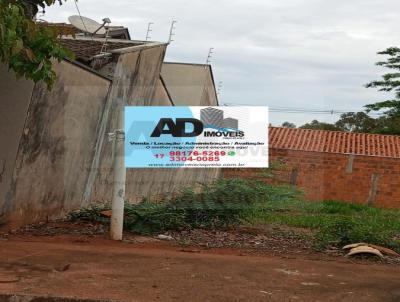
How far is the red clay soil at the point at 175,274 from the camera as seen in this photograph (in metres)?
4.62

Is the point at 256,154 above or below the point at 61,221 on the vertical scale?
above

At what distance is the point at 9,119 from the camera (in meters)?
6.79

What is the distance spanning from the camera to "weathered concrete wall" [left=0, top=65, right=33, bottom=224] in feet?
22.0

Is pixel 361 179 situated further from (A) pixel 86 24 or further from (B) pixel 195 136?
(B) pixel 195 136

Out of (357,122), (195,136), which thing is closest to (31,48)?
(195,136)

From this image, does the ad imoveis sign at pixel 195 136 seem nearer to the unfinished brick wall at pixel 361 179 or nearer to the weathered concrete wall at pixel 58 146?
the weathered concrete wall at pixel 58 146

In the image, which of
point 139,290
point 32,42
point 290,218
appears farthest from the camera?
point 290,218

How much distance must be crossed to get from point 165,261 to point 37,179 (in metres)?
2.65

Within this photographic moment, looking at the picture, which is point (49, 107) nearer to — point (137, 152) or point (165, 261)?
point (137, 152)

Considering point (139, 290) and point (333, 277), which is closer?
point (139, 290)

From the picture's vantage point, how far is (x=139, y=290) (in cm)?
464

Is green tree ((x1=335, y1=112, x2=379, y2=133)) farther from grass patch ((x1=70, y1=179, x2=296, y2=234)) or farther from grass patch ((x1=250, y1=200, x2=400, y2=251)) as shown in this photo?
grass patch ((x1=70, y1=179, x2=296, y2=234))

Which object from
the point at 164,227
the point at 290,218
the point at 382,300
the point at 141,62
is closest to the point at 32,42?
the point at 164,227

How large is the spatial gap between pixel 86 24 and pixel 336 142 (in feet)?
58.1
